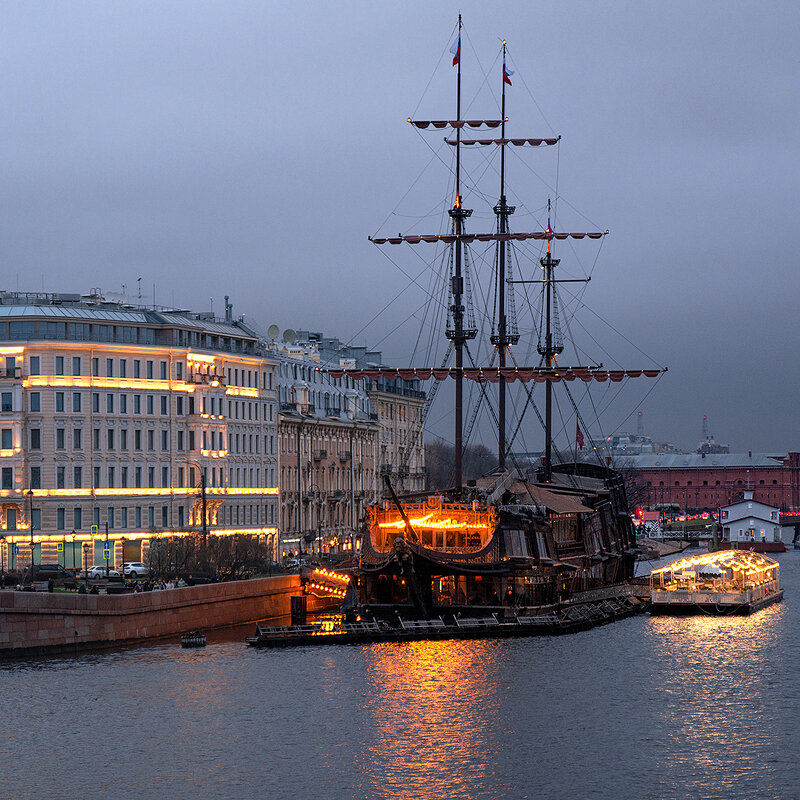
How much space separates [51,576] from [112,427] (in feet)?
56.3

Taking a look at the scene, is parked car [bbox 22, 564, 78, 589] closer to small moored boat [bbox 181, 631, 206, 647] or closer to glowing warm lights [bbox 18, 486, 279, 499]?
glowing warm lights [bbox 18, 486, 279, 499]

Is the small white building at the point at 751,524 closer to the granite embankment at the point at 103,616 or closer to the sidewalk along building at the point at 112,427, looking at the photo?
the sidewalk along building at the point at 112,427

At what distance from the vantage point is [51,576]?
74.9m

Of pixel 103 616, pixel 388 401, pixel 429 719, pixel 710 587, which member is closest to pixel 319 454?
pixel 388 401

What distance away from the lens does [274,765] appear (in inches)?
1634

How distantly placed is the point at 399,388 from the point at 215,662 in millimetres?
72969

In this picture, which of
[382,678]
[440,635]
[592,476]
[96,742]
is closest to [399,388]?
[592,476]

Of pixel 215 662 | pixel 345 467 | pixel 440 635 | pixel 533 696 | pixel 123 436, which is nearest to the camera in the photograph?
pixel 533 696

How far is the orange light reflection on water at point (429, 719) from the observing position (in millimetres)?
39781

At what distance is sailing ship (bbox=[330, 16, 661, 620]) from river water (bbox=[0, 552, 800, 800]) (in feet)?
10.7

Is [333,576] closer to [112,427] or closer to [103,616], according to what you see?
[103,616]

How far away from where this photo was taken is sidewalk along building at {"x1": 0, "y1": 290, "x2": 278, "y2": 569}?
88.0 meters

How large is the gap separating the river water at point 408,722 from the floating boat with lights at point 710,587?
13724 millimetres

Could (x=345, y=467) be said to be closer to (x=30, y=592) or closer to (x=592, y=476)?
(x=592, y=476)
